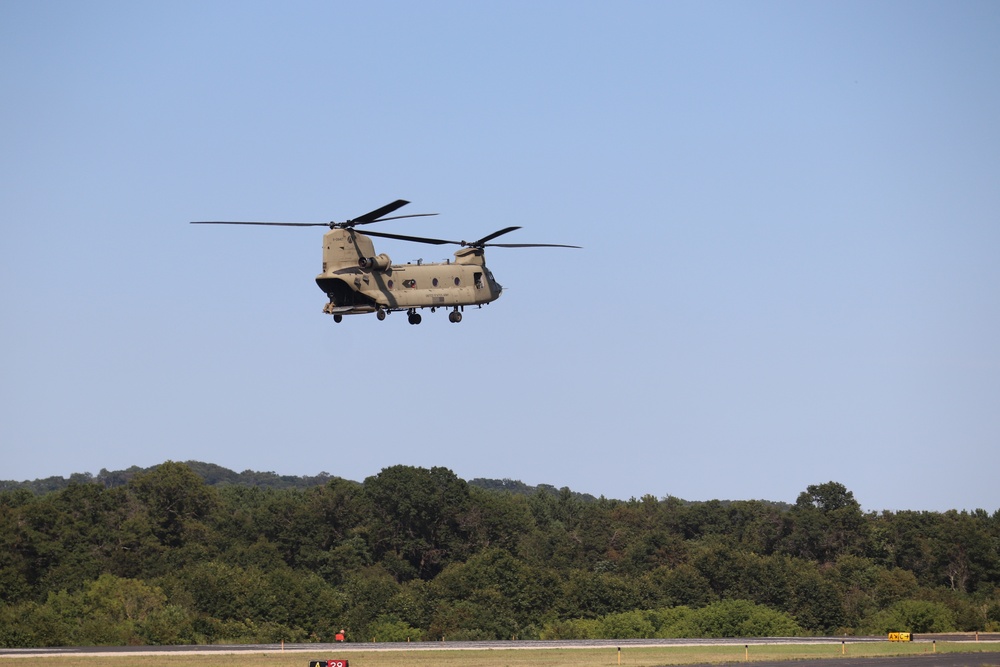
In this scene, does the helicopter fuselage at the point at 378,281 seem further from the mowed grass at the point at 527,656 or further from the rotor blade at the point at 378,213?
the mowed grass at the point at 527,656

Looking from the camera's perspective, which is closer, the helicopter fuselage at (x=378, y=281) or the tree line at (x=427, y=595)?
the helicopter fuselage at (x=378, y=281)

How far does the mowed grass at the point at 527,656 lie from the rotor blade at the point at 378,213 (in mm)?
28849

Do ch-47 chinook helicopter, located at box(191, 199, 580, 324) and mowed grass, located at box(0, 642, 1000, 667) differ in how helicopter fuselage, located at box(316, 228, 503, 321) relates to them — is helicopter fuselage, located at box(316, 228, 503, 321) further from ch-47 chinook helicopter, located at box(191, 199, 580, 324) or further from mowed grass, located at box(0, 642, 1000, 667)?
mowed grass, located at box(0, 642, 1000, 667)

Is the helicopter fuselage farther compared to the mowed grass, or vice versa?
the mowed grass

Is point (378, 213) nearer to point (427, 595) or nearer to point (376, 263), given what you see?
point (376, 263)

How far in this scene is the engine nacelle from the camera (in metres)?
89.5

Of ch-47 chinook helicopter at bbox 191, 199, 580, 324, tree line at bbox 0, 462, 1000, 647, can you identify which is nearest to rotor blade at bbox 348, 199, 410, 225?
ch-47 chinook helicopter at bbox 191, 199, 580, 324

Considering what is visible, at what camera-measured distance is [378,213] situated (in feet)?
282

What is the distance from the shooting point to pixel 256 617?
14288cm

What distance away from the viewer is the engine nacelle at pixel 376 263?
89.5 meters

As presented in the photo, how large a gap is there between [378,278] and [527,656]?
31183mm

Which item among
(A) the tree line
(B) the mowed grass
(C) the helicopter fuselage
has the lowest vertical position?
(B) the mowed grass

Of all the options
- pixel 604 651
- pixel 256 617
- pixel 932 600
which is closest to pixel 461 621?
pixel 256 617

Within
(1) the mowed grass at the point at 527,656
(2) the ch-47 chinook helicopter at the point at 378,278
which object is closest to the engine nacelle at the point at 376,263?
(2) the ch-47 chinook helicopter at the point at 378,278
